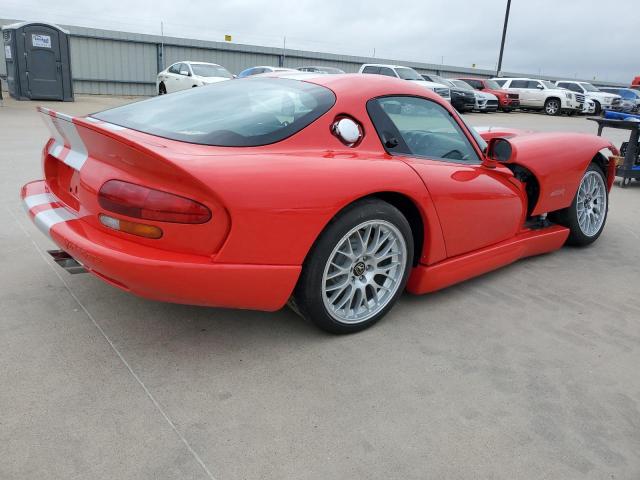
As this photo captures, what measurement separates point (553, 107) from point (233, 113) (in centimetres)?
2270

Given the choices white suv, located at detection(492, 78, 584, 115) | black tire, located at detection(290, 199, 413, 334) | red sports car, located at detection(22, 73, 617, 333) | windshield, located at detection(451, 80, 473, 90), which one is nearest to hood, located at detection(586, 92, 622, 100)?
white suv, located at detection(492, 78, 584, 115)

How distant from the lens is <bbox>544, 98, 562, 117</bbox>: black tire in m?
22.1

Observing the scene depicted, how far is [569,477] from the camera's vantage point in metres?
1.82

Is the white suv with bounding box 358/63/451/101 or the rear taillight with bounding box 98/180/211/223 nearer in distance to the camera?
the rear taillight with bounding box 98/180/211/223

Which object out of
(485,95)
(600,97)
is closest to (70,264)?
(485,95)

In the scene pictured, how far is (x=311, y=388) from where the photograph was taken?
2244 mm

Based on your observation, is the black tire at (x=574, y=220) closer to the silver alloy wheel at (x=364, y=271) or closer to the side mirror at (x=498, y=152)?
the side mirror at (x=498, y=152)

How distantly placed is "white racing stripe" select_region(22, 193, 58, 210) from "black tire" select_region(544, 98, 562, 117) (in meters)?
22.9

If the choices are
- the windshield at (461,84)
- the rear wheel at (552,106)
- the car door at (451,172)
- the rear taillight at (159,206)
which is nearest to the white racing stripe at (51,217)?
the rear taillight at (159,206)

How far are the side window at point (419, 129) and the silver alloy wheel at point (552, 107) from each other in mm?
21452

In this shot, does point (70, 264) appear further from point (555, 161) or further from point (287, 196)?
point (555, 161)

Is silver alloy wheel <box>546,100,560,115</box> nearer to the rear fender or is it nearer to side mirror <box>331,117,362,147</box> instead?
the rear fender

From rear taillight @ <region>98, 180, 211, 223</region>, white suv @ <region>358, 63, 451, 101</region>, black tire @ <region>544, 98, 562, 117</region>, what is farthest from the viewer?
black tire @ <region>544, 98, 562, 117</region>

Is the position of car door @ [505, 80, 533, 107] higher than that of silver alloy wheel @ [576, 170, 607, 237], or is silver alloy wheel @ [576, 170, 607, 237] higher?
car door @ [505, 80, 533, 107]
